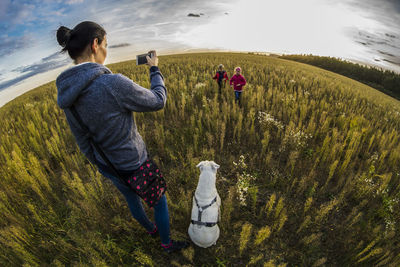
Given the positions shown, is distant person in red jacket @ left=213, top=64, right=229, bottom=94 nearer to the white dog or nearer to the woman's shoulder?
the white dog

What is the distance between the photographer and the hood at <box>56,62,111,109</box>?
1062 mm

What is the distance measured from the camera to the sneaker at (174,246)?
2.00 metres

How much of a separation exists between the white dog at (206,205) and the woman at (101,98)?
70 cm

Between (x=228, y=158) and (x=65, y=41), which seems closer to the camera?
(x=65, y=41)

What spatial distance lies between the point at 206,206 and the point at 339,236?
6.74ft

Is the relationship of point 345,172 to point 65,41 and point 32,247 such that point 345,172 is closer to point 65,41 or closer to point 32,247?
point 65,41

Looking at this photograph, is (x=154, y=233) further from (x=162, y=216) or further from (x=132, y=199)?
(x=132, y=199)

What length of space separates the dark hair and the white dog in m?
1.46

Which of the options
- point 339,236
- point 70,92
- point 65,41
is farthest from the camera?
point 339,236

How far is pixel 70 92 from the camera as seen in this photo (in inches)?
42.0

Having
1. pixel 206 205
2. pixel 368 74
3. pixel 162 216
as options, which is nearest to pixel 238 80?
pixel 206 205

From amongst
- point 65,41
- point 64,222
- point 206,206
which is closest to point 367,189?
point 206,206

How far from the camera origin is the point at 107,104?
45.1 inches

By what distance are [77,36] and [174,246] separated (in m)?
2.34
